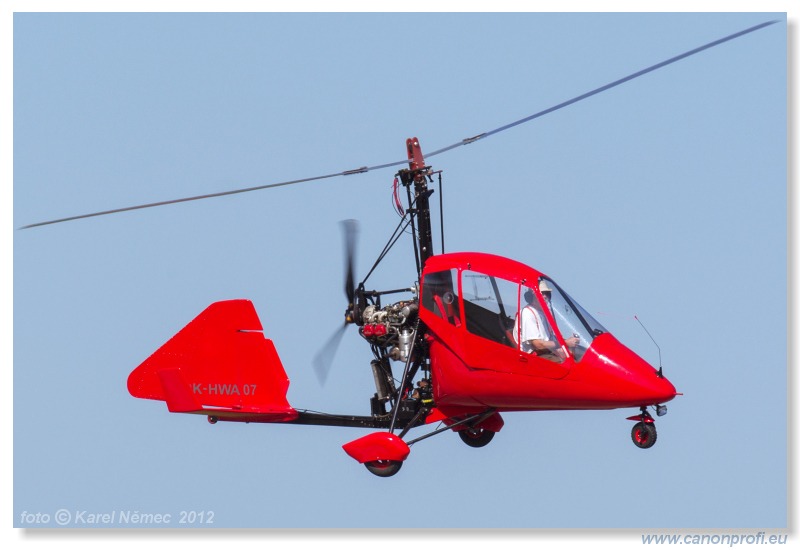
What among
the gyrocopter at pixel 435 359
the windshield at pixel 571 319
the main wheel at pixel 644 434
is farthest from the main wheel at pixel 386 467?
the main wheel at pixel 644 434

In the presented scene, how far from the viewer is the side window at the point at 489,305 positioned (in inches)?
583

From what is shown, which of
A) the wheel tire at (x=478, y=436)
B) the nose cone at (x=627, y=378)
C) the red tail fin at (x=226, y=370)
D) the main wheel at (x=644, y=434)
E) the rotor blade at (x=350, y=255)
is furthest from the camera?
the wheel tire at (x=478, y=436)

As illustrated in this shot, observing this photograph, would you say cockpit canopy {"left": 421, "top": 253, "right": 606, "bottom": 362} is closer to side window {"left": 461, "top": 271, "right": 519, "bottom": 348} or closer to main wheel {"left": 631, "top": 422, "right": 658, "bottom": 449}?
side window {"left": 461, "top": 271, "right": 519, "bottom": 348}

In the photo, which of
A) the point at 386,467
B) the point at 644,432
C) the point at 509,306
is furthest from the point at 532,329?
the point at 386,467

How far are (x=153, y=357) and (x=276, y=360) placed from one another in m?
1.45

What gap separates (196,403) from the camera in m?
16.3

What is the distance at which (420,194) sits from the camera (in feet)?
51.5

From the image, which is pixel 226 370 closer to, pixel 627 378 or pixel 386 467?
pixel 386 467

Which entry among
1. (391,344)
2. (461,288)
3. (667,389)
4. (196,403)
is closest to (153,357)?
(196,403)

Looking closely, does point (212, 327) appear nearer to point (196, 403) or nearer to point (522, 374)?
point (196, 403)

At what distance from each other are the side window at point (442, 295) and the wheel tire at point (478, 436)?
Answer: 6.64 feet

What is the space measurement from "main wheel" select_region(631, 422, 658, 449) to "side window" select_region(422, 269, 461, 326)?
2150 mm

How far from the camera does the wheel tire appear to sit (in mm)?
16609

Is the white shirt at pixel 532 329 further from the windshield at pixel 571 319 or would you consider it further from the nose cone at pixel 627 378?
the nose cone at pixel 627 378
